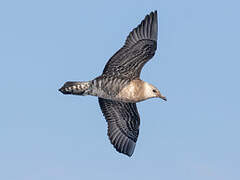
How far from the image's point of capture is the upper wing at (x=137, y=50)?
21.6 metres

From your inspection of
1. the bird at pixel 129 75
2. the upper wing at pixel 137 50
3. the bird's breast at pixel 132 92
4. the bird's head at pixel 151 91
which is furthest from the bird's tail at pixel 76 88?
the bird's head at pixel 151 91

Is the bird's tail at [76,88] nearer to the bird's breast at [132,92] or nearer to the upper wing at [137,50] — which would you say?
the upper wing at [137,50]

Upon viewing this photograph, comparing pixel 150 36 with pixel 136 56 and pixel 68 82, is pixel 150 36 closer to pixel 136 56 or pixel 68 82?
pixel 136 56

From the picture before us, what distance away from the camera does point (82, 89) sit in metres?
21.9

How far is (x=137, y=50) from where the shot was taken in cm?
2169

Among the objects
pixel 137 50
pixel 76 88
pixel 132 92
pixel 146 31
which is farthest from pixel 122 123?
pixel 146 31

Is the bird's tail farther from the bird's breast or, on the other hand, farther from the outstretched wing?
the bird's breast

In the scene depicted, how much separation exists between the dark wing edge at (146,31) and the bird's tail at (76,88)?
1.86 m

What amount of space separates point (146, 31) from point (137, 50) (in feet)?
2.19

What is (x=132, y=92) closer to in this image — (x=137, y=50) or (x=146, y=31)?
(x=137, y=50)

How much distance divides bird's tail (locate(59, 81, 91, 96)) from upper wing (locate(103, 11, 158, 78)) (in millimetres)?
778

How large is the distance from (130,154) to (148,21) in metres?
4.37

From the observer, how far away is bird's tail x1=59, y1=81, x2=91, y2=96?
863 inches

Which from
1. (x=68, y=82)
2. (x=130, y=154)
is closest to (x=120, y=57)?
(x=68, y=82)
